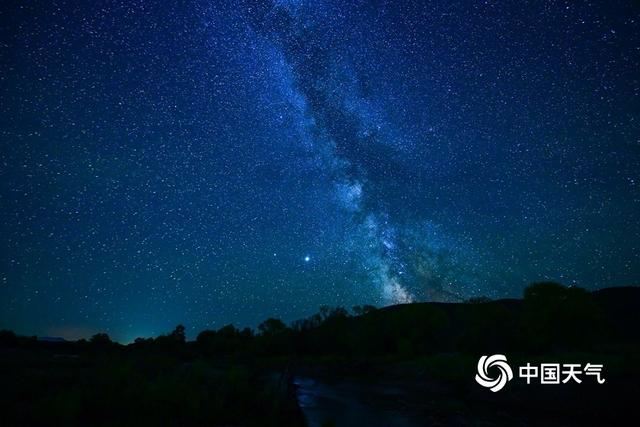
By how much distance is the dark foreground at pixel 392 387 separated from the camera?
13805 mm

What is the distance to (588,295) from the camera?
1768 inches

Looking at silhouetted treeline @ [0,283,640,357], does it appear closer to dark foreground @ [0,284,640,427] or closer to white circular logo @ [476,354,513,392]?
dark foreground @ [0,284,640,427]

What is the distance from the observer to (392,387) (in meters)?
37.4

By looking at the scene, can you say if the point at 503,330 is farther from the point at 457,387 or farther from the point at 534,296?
the point at 457,387

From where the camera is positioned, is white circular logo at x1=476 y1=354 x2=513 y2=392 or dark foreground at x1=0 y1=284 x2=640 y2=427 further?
white circular logo at x1=476 y1=354 x2=513 y2=392

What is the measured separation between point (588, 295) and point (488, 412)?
30.5 metres

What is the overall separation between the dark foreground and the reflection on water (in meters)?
0.08

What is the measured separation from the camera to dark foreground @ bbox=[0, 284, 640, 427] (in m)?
13.8

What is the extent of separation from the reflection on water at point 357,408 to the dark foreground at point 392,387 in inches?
3.0

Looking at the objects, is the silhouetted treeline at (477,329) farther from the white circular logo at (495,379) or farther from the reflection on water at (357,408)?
the reflection on water at (357,408)

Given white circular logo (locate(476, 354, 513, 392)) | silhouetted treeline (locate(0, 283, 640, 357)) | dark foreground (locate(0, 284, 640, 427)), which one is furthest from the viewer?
silhouetted treeline (locate(0, 283, 640, 357))

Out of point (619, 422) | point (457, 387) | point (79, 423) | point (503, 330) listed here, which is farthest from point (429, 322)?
point (79, 423)

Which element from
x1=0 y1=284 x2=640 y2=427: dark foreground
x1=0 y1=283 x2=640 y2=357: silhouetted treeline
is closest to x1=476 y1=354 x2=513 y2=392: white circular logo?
x1=0 y1=284 x2=640 y2=427: dark foreground

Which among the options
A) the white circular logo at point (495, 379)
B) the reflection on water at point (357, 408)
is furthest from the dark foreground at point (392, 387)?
the white circular logo at point (495, 379)
